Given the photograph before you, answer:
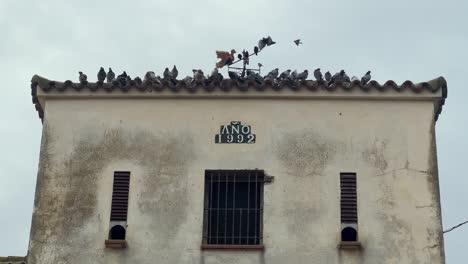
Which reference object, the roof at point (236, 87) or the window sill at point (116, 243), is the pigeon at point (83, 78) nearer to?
the roof at point (236, 87)

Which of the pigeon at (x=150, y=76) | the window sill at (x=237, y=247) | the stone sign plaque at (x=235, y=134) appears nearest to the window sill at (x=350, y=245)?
the window sill at (x=237, y=247)

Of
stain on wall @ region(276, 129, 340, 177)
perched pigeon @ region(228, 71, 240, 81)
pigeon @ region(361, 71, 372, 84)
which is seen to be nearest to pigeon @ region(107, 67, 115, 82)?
perched pigeon @ region(228, 71, 240, 81)

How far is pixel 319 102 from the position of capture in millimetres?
19094

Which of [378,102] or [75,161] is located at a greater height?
[378,102]

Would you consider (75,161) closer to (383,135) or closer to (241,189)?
(241,189)

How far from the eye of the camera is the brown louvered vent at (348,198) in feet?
59.6

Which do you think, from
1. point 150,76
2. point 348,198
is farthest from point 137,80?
point 348,198

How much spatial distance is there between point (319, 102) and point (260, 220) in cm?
255

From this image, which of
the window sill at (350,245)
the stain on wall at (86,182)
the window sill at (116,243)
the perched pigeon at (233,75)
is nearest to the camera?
the window sill at (350,245)

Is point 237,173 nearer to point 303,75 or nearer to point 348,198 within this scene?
point 348,198

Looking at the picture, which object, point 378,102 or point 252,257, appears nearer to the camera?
point 252,257

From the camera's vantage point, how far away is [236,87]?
19.1m

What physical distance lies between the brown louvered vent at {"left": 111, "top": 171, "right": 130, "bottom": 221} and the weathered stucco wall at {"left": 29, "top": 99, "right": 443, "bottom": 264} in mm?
102

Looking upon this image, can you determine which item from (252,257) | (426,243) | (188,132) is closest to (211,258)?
(252,257)
